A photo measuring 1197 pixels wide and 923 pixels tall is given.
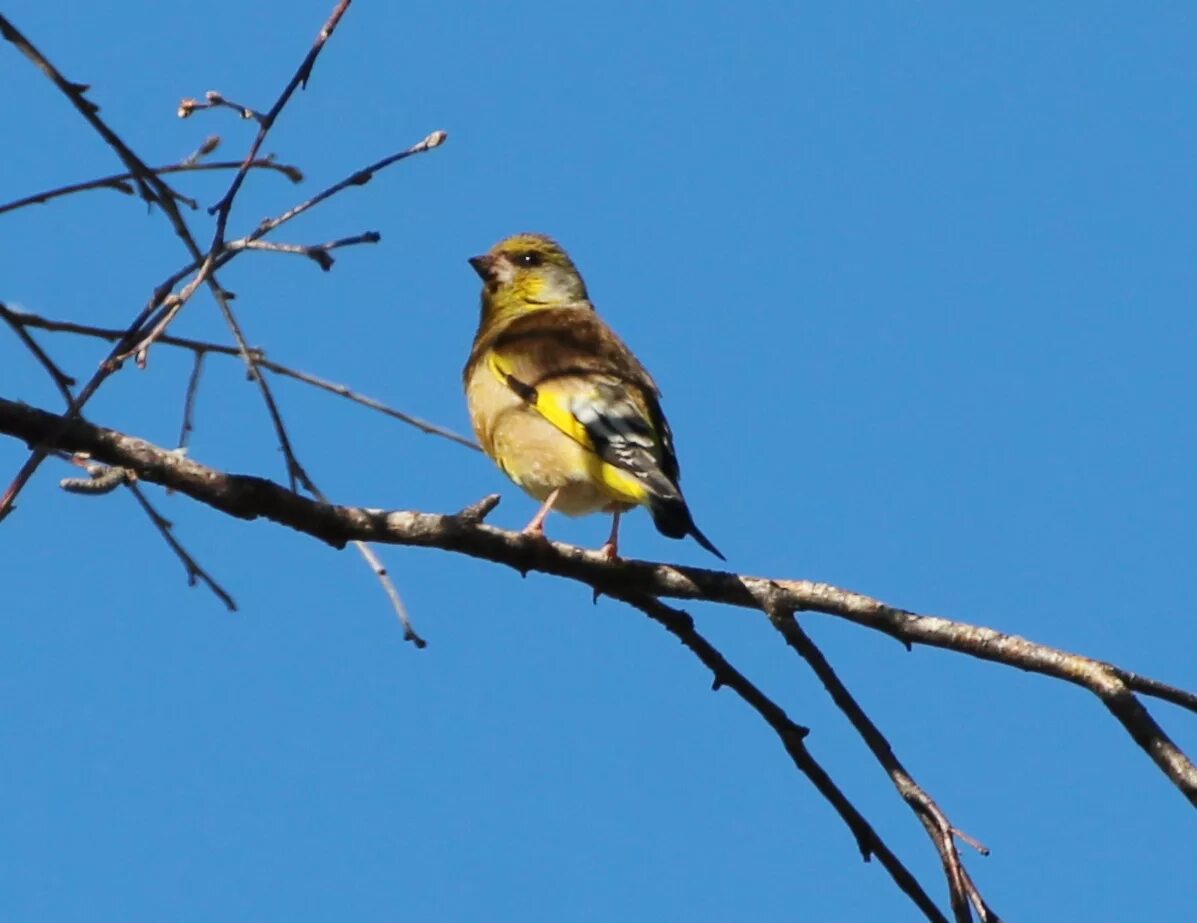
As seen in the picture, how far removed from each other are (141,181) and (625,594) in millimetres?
1535

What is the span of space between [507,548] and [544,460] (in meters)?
1.88

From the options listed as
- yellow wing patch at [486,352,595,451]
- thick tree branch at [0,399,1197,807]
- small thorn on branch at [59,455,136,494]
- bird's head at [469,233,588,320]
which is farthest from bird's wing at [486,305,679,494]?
small thorn on branch at [59,455,136,494]

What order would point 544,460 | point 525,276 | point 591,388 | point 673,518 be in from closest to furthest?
1. point 673,518
2. point 544,460
3. point 591,388
4. point 525,276

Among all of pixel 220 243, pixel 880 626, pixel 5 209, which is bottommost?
pixel 880 626

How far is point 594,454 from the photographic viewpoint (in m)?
5.67

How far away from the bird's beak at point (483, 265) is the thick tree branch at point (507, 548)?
12.4 ft

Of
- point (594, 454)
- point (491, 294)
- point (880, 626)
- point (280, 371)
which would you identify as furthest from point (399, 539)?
point (491, 294)

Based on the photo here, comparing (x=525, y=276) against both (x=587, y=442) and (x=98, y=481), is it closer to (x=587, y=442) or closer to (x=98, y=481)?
(x=587, y=442)

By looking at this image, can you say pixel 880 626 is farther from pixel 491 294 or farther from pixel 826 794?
pixel 491 294

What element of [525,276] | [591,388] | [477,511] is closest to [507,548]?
[477,511]

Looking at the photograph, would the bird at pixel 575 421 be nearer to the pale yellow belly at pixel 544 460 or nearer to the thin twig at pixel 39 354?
the pale yellow belly at pixel 544 460

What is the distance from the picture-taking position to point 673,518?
5242mm

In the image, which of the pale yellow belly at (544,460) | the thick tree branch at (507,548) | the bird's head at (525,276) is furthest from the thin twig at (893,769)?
the bird's head at (525,276)

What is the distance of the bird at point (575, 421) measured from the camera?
5538mm
